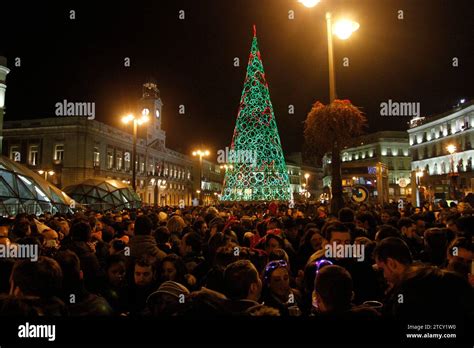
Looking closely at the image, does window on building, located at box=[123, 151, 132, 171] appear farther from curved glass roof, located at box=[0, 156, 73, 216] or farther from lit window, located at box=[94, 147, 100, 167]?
curved glass roof, located at box=[0, 156, 73, 216]

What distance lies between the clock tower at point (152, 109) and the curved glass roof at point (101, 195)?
44.4 m

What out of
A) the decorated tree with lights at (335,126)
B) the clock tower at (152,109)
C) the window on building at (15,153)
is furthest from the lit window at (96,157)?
the decorated tree with lights at (335,126)

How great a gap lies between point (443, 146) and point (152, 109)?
170ft

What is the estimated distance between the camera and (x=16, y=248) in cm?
544

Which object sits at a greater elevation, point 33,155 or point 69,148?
point 69,148

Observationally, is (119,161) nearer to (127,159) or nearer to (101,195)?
(127,159)

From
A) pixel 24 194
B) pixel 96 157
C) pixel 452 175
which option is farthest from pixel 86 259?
pixel 96 157

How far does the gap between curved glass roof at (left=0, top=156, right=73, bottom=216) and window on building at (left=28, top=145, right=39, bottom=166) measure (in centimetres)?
3557

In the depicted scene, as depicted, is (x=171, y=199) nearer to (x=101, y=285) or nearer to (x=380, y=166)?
(x=380, y=166)

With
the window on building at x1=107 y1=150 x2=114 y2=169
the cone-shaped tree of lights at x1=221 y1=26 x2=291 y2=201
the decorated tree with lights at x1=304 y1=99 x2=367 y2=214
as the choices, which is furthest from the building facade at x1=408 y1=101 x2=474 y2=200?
the window on building at x1=107 y1=150 x2=114 y2=169

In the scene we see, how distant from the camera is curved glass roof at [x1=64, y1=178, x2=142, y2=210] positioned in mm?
28438

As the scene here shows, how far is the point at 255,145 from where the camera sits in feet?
91.4

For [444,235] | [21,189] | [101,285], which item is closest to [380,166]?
[444,235]

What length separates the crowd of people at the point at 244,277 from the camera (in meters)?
2.62
